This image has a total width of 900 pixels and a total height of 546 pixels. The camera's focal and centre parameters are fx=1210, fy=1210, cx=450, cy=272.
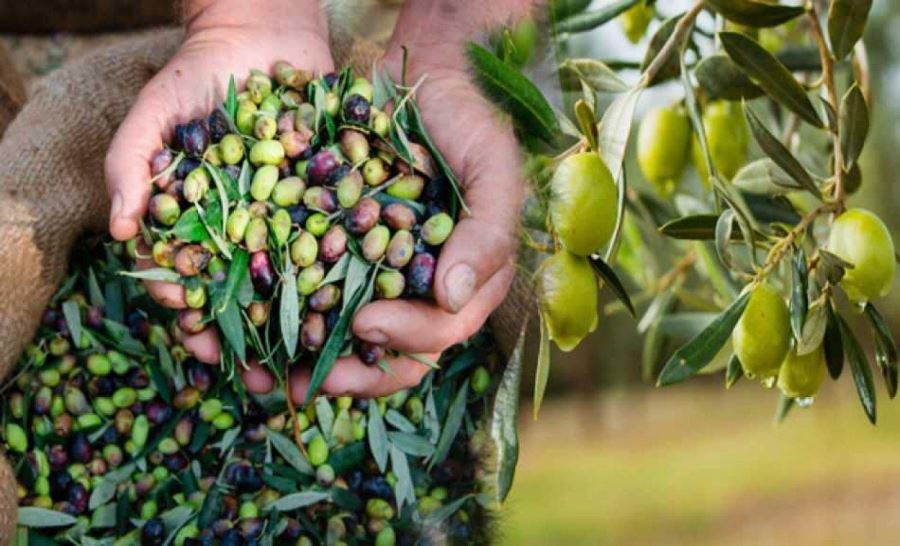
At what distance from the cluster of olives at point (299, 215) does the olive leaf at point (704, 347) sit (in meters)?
0.18

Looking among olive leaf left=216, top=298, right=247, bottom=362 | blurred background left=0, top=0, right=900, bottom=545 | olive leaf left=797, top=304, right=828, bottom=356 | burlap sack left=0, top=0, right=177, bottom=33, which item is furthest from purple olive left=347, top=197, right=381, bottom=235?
blurred background left=0, top=0, right=900, bottom=545

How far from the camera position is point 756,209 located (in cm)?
102

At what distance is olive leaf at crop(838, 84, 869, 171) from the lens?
82cm

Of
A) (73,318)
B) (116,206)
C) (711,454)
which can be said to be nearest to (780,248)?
(116,206)

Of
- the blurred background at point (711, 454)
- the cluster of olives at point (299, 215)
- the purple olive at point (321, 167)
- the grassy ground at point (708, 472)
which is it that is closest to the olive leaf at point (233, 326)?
the cluster of olives at point (299, 215)

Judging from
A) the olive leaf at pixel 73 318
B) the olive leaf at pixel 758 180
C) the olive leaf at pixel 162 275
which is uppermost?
the olive leaf at pixel 162 275

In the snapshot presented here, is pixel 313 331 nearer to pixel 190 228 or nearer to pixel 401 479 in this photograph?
pixel 190 228

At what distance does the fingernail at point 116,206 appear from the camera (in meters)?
0.85

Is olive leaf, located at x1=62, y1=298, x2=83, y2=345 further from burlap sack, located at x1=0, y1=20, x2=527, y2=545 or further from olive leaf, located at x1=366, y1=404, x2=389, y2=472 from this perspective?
olive leaf, located at x1=366, y1=404, x2=389, y2=472

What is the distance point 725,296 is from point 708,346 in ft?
1.02

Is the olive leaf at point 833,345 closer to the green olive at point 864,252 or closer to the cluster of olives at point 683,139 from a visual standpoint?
the green olive at point 864,252

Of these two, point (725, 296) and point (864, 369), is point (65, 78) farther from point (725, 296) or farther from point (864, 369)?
point (864, 369)

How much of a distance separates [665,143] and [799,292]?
0.34 m

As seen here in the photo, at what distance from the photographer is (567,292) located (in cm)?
74
